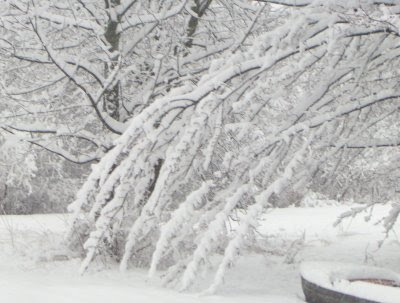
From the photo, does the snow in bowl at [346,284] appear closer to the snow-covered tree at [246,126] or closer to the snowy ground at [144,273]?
the snowy ground at [144,273]

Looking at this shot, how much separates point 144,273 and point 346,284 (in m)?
2.45

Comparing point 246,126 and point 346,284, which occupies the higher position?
point 246,126

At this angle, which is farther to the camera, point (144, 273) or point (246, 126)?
point (144, 273)

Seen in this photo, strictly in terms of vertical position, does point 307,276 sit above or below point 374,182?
below

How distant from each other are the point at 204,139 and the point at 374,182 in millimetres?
2859

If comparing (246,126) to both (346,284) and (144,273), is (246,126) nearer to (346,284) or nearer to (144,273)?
(346,284)

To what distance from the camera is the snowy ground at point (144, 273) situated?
13.5 feet

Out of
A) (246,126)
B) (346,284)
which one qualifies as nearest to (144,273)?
(346,284)

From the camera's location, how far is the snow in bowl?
4.39 metres

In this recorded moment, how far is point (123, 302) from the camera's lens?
3857 millimetres

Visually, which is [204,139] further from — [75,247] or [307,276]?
[75,247]

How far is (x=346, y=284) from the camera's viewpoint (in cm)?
467

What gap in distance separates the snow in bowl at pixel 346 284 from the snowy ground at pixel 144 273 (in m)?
0.22

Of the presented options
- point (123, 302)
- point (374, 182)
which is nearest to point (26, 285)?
point (123, 302)
